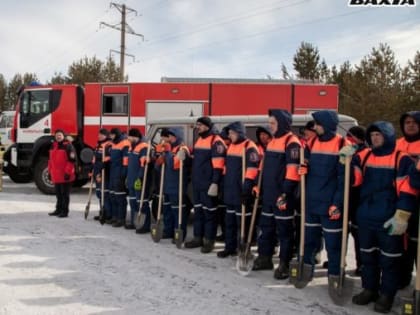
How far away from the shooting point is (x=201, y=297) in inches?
182

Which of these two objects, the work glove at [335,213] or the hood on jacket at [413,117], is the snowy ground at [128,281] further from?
the hood on jacket at [413,117]

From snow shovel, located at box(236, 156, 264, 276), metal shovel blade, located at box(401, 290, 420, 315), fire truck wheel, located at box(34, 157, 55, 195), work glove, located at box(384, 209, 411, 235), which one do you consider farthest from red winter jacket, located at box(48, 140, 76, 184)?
metal shovel blade, located at box(401, 290, 420, 315)

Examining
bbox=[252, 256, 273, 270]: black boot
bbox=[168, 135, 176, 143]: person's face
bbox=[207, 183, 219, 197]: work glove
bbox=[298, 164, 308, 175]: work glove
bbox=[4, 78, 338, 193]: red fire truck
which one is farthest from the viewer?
bbox=[4, 78, 338, 193]: red fire truck

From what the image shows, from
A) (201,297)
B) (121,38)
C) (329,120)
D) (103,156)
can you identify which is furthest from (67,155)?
(121,38)

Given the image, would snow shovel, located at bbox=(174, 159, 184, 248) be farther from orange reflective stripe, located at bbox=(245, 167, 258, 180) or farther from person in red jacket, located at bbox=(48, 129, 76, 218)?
person in red jacket, located at bbox=(48, 129, 76, 218)

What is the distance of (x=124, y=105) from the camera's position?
40.7 ft

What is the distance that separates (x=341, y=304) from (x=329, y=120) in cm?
190

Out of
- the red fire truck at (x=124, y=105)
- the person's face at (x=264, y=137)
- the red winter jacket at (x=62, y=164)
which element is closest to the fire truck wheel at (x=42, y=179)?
the red fire truck at (x=124, y=105)

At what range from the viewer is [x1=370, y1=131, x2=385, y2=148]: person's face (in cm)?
437

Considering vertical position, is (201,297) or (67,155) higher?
(67,155)

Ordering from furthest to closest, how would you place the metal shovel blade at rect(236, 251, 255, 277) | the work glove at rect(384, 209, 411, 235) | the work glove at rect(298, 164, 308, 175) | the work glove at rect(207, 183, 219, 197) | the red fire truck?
the red fire truck
the work glove at rect(207, 183, 219, 197)
the metal shovel blade at rect(236, 251, 255, 277)
the work glove at rect(298, 164, 308, 175)
the work glove at rect(384, 209, 411, 235)

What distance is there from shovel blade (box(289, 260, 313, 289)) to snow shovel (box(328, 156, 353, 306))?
0.37m

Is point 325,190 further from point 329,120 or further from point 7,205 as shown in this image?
point 7,205

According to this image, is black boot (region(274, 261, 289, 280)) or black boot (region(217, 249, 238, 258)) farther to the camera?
black boot (region(217, 249, 238, 258))
